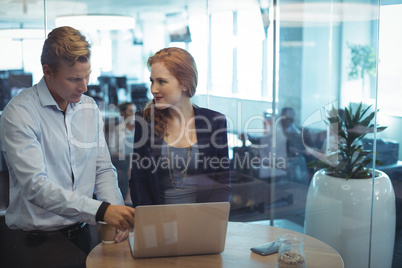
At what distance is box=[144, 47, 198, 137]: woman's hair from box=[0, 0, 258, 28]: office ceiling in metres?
0.67

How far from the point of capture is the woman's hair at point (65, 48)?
217cm

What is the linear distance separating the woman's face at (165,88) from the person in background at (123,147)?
0.46 metres

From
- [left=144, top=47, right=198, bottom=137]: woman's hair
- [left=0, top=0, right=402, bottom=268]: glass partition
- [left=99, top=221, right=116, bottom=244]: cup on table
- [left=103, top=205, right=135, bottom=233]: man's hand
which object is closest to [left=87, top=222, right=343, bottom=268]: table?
[left=99, top=221, right=116, bottom=244]: cup on table

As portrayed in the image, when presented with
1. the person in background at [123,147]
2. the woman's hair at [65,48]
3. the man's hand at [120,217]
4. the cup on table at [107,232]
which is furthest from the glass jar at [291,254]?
the person in background at [123,147]

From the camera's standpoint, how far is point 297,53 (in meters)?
4.58

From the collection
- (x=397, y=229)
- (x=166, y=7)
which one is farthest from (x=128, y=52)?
(x=397, y=229)

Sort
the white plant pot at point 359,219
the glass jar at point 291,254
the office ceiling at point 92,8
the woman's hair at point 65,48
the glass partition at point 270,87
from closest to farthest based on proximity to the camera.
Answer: the glass jar at point 291,254 < the woman's hair at point 65,48 < the office ceiling at point 92,8 < the glass partition at point 270,87 < the white plant pot at point 359,219

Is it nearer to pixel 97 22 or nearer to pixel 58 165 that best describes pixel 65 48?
pixel 58 165

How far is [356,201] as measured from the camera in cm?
337

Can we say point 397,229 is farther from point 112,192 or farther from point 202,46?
point 112,192

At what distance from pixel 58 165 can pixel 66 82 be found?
1.27 feet

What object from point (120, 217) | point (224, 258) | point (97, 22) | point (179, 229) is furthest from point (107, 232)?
point (97, 22)

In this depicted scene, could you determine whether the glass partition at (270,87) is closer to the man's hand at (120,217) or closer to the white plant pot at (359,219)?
the white plant pot at (359,219)

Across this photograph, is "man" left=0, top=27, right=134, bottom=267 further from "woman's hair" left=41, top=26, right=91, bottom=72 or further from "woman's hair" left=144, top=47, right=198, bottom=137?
"woman's hair" left=144, top=47, right=198, bottom=137
